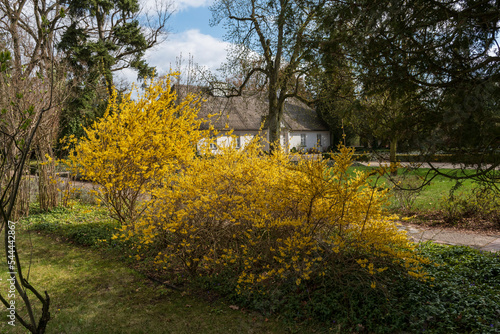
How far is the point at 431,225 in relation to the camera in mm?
6801

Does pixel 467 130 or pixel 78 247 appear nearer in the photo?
pixel 467 130

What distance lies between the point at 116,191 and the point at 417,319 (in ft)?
15.6

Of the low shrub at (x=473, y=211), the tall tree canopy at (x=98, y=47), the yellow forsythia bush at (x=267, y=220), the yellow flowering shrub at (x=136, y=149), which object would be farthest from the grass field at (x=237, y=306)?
the tall tree canopy at (x=98, y=47)

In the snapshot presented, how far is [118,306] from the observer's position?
378 cm

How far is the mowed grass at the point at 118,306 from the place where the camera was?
3.32 metres

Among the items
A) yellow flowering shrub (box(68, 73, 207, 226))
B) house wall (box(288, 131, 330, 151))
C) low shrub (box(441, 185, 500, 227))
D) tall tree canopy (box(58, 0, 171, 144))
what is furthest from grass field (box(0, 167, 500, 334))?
house wall (box(288, 131, 330, 151))

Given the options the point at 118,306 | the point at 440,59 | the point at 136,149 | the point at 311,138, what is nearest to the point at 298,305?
the point at 118,306

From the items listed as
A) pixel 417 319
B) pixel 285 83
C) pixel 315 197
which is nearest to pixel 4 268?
pixel 315 197

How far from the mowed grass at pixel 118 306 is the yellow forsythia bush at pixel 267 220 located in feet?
1.37

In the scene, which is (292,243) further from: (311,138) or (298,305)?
(311,138)

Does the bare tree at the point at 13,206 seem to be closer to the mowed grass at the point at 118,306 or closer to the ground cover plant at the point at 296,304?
the mowed grass at the point at 118,306

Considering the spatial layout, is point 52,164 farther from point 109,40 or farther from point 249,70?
point 109,40

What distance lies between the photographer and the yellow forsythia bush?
351 centimetres

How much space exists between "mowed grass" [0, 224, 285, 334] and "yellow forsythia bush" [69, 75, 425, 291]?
42 cm
